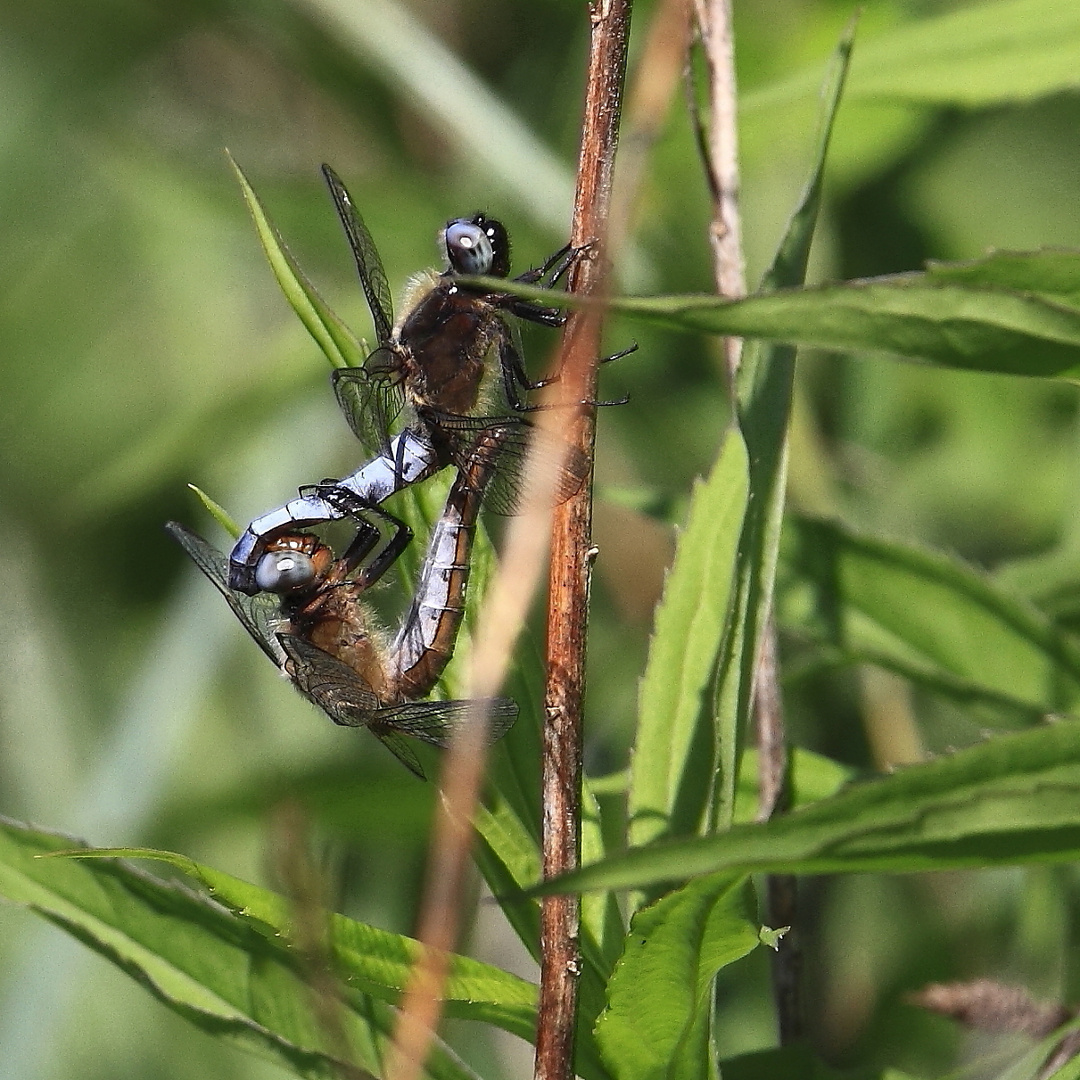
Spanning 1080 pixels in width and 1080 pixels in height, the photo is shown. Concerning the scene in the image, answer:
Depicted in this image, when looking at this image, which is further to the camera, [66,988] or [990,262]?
[66,988]

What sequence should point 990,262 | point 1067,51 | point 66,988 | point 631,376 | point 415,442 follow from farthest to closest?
point 631,376 < point 66,988 < point 1067,51 < point 415,442 < point 990,262

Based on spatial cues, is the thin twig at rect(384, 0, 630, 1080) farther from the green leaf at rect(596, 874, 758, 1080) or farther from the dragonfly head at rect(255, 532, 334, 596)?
the dragonfly head at rect(255, 532, 334, 596)

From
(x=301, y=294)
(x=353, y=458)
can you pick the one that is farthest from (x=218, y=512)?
Answer: (x=353, y=458)

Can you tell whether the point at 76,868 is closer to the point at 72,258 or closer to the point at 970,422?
the point at 970,422

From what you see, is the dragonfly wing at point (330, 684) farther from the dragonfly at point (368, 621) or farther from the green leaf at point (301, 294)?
the green leaf at point (301, 294)

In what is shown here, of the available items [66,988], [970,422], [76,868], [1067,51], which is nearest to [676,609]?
[76,868]

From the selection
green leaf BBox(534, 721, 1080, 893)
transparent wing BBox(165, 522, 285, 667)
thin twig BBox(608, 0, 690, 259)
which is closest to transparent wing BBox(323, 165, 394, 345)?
transparent wing BBox(165, 522, 285, 667)

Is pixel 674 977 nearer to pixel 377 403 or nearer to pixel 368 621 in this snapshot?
pixel 368 621
